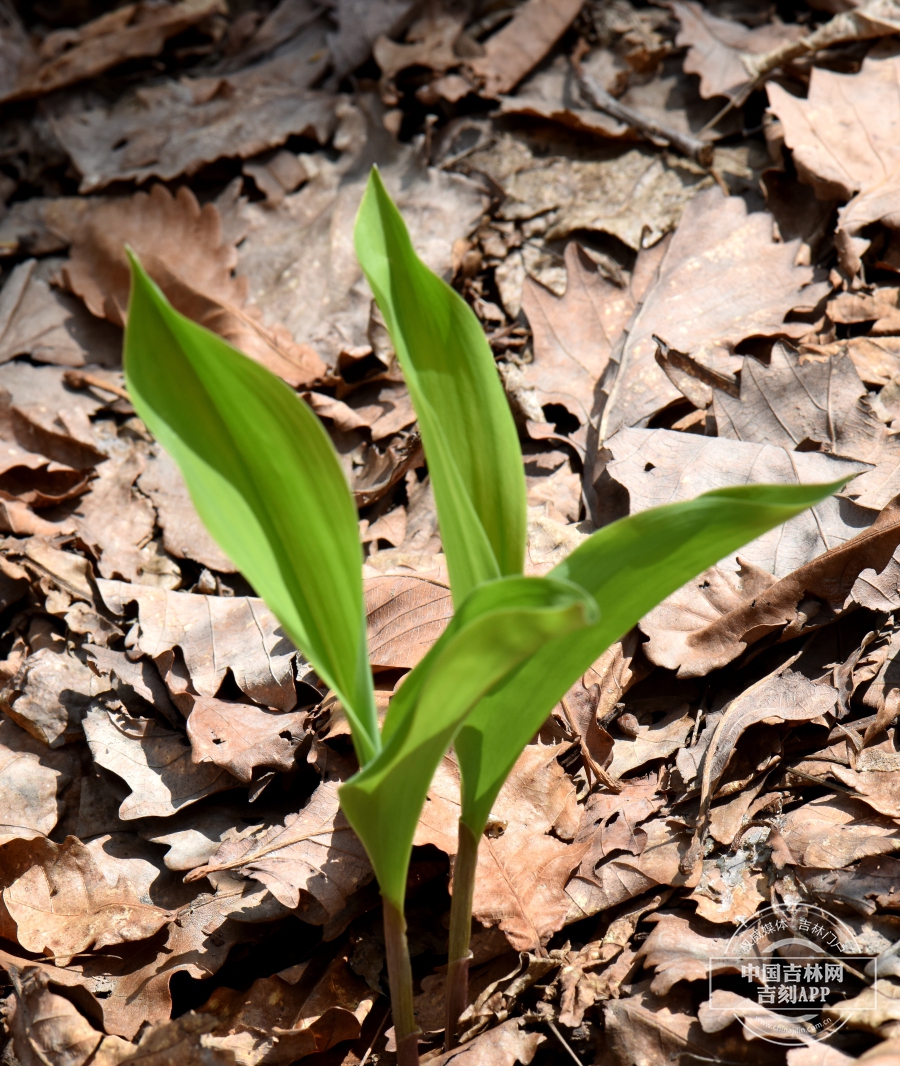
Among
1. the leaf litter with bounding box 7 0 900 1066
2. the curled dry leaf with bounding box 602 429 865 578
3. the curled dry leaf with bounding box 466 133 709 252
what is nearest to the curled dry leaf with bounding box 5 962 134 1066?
the leaf litter with bounding box 7 0 900 1066

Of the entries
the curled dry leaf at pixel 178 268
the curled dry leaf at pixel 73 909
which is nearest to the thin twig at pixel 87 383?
the curled dry leaf at pixel 178 268

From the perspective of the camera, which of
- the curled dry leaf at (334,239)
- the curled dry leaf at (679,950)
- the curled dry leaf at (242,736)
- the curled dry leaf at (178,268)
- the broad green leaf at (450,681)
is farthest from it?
the curled dry leaf at (334,239)

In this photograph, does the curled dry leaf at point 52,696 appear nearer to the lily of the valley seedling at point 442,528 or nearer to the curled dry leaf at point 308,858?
the curled dry leaf at point 308,858

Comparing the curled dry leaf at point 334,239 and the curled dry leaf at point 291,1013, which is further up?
the curled dry leaf at point 334,239

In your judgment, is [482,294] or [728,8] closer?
[482,294]

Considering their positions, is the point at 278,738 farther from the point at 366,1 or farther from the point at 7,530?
the point at 366,1

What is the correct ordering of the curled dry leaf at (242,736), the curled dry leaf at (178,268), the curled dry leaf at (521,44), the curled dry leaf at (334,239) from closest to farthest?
the curled dry leaf at (242,736), the curled dry leaf at (178,268), the curled dry leaf at (334,239), the curled dry leaf at (521,44)

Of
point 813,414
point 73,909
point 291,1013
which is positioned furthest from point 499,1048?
point 813,414

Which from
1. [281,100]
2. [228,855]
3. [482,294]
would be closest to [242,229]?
[281,100]
